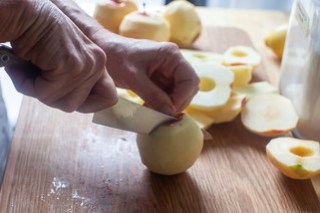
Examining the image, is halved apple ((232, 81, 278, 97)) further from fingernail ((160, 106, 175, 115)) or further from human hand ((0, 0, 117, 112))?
human hand ((0, 0, 117, 112))

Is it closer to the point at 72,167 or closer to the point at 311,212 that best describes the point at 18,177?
the point at 72,167

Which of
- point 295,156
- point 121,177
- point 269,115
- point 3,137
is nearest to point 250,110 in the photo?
point 269,115

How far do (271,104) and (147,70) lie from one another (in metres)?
0.24

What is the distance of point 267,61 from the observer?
1.01 meters

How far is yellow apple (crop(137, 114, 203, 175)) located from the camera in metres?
0.67

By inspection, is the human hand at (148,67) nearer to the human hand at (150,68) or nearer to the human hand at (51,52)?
the human hand at (150,68)

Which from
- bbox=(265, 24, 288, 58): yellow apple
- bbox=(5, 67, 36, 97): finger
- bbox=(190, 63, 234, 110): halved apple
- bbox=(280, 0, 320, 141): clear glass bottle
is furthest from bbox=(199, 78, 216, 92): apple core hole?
bbox=(5, 67, 36, 97): finger

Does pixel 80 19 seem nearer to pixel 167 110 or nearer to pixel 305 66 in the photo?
pixel 167 110

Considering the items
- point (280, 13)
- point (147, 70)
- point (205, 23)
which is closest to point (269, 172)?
point (147, 70)

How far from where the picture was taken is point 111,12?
952 millimetres

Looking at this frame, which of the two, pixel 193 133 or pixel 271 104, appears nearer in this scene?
pixel 193 133

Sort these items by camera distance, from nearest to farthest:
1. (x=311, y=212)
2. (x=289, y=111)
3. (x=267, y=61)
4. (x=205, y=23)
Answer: (x=311, y=212) → (x=289, y=111) → (x=267, y=61) → (x=205, y=23)

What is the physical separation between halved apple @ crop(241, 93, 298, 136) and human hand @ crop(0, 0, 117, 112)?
1.02 ft

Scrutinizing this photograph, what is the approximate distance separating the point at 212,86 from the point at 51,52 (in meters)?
0.38
